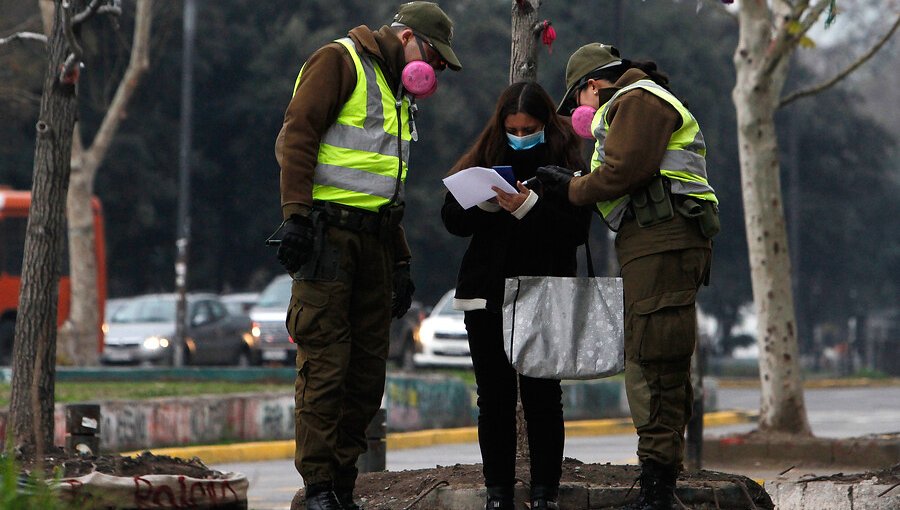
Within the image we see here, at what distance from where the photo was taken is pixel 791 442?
11836mm

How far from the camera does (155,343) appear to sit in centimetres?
2827

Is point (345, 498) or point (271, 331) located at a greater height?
point (271, 331)

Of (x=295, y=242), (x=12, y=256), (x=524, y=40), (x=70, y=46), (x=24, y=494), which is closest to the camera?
(x=24, y=494)

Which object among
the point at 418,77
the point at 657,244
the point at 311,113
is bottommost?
the point at 657,244

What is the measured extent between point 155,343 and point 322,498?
909 inches

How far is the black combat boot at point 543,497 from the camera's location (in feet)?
19.5

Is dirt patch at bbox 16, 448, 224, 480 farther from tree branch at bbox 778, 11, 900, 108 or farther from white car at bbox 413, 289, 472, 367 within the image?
white car at bbox 413, 289, 472, 367

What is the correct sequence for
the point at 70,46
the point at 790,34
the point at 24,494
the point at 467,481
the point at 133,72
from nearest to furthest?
the point at 24,494 < the point at 467,481 < the point at 70,46 < the point at 790,34 < the point at 133,72

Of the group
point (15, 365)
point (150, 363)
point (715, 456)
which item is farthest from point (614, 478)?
point (150, 363)

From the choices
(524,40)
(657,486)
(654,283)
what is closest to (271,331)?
→ (524,40)

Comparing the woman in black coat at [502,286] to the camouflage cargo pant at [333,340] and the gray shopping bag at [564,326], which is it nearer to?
the gray shopping bag at [564,326]

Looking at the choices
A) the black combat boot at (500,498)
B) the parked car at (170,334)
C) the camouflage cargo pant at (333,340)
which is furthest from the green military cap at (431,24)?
the parked car at (170,334)

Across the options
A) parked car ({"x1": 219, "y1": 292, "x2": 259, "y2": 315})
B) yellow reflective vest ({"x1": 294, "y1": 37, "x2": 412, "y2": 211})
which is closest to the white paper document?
yellow reflective vest ({"x1": 294, "y1": 37, "x2": 412, "y2": 211})

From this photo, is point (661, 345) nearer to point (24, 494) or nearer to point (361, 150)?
point (361, 150)
